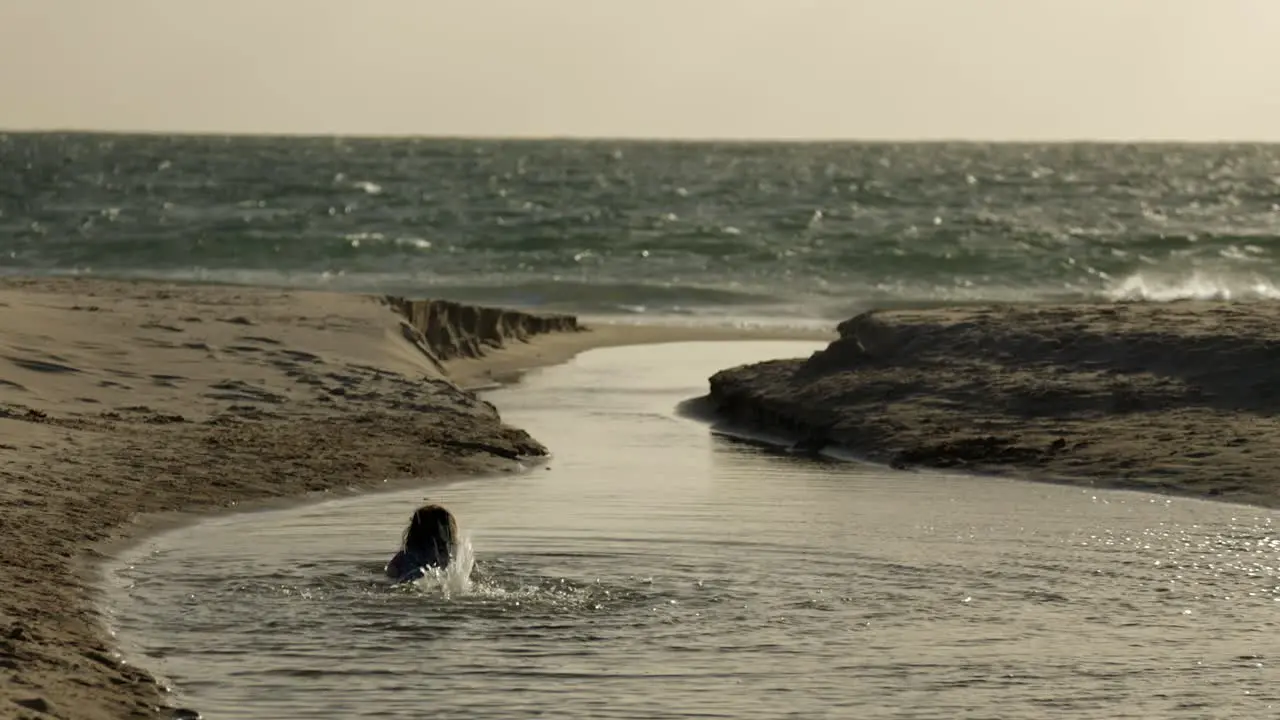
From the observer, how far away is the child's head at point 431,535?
9852mm

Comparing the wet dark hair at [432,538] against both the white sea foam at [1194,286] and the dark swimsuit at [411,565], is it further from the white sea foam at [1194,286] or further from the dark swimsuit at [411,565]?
the white sea foam at [1194,286]

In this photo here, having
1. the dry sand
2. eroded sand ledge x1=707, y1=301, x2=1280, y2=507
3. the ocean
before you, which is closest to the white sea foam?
the ocean

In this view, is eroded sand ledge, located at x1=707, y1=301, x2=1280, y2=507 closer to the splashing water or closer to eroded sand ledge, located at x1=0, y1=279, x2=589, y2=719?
eroded sand ledge, located at x1=0, y1=279, x2=589, y2=719

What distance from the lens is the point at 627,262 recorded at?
139 ft

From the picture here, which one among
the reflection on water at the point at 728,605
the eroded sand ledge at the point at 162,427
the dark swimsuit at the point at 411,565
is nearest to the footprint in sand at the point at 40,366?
the eroded sand ledge at the point at 162,427

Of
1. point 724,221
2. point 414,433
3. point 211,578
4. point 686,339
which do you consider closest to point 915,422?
point 414,433

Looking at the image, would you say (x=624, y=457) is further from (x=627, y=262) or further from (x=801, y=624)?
(x=627, y=262)

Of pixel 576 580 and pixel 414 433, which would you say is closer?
pixel 576 580

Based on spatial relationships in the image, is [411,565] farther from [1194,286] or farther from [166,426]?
[1194,286]

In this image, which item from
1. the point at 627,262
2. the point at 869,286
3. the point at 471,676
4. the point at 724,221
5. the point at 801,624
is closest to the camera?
the point at 471,676

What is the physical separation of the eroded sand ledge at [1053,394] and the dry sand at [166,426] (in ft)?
8.92

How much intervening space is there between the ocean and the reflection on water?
63.9ft

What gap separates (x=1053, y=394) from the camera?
53.1 feet

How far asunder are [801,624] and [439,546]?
1.79m
